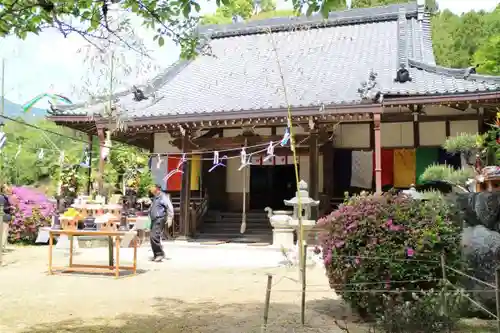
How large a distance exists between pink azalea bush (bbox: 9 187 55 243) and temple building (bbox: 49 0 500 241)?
8.50 feet

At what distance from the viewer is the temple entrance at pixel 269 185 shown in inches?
663

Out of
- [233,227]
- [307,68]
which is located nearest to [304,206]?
[233,227]

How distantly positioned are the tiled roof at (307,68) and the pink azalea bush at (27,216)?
115 inches

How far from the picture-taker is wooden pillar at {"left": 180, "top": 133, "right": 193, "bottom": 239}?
46.5 ft

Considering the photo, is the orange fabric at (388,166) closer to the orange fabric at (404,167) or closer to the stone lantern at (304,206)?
the orange fabric at (404,167)

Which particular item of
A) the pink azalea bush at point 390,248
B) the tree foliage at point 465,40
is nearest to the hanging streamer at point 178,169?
the pink azalea bush at point 390,248

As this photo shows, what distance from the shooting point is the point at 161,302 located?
5.92m

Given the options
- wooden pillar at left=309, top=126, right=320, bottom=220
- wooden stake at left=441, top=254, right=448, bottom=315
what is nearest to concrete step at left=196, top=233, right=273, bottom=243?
wooden pillar at left=309, top=126, right=320, bottom=220

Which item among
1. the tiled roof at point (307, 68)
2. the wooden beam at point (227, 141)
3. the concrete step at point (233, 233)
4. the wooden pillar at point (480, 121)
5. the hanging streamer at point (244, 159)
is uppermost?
the tiled roof at point (307, 68)

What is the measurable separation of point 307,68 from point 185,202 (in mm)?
6122

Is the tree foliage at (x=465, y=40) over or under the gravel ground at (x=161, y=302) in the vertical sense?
over

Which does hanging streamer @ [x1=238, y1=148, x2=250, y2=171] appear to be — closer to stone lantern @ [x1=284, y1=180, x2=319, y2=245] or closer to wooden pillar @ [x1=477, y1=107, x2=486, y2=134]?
stone lantern @ [x1=284, y1=180, x2=319, y2=245]

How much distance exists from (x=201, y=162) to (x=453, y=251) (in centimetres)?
1215

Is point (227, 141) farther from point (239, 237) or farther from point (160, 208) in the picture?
point (160, 208)
